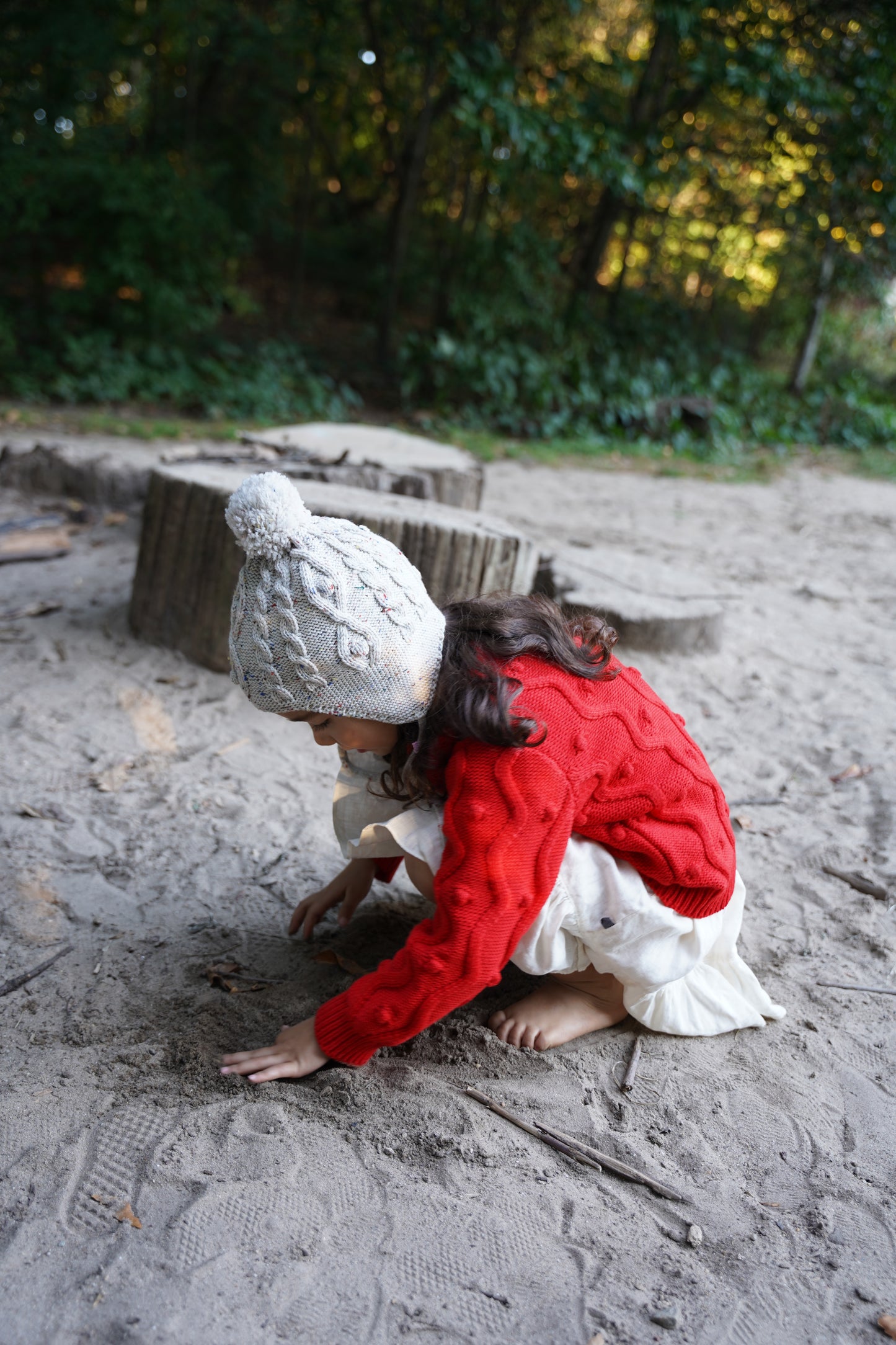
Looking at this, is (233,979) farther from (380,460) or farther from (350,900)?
(380,460)

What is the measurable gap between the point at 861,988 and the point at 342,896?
107 centimetres

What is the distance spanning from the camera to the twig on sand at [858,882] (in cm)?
220

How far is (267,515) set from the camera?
1.35m

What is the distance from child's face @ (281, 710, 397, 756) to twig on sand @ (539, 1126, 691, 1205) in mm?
675

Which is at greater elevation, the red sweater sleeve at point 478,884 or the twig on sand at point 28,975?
the red sweater sleeve at point 478,884

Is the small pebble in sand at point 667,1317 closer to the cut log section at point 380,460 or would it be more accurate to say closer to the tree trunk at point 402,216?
the cut log section at point 380,460

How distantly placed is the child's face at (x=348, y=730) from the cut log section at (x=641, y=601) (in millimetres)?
1957

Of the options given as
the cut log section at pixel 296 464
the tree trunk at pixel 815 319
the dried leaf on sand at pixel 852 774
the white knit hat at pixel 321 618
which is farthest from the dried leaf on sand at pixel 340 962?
the tree trunk at pixel 815 319

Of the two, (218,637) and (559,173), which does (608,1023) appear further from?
(559,173)

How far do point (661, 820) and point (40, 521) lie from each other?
12.1 ft

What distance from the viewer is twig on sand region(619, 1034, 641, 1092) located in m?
1.61

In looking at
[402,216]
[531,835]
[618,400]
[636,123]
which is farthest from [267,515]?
[636,123]

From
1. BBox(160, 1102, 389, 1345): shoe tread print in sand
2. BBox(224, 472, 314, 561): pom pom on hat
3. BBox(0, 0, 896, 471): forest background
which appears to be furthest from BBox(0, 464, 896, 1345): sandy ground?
BBox(0, 0, 896, 471): forest background

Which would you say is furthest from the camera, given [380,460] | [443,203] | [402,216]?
[443,203]
